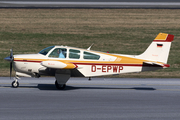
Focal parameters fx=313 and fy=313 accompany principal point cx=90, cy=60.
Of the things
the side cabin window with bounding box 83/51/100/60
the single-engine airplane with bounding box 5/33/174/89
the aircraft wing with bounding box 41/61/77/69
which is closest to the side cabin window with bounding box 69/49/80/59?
the single-engine airplane with bounding box 5/33/174/89

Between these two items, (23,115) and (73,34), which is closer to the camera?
(23,115)

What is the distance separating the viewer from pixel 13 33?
3012 centimetres

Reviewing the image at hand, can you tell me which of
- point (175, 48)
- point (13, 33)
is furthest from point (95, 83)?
point (13, 33)

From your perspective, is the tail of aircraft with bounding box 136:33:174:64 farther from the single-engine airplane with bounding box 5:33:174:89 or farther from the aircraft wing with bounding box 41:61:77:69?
the aircraft wing with bounding box 41:61:77:69

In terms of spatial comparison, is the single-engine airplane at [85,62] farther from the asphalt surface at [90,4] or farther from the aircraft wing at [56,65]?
the asphalt surface at [90,4]

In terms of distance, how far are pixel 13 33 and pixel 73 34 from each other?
5.77m

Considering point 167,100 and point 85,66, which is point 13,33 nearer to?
point 85,66

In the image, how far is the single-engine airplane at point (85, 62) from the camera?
46.6 ft

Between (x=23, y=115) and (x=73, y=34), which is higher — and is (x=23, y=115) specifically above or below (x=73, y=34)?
below

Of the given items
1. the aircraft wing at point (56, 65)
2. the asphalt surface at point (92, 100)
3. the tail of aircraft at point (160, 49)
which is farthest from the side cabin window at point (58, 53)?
the tail of aircraft at point (160, 49)

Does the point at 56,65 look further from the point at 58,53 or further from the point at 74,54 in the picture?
the point at 74,54

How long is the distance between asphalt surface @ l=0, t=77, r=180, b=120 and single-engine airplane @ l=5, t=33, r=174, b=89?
793 mm

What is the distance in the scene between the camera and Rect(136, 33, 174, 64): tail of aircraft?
14484 millimetres

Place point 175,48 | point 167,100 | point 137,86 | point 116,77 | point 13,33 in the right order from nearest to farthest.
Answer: point 167,100, point 137,86, point 116,77, point 175,48, point 13,33
